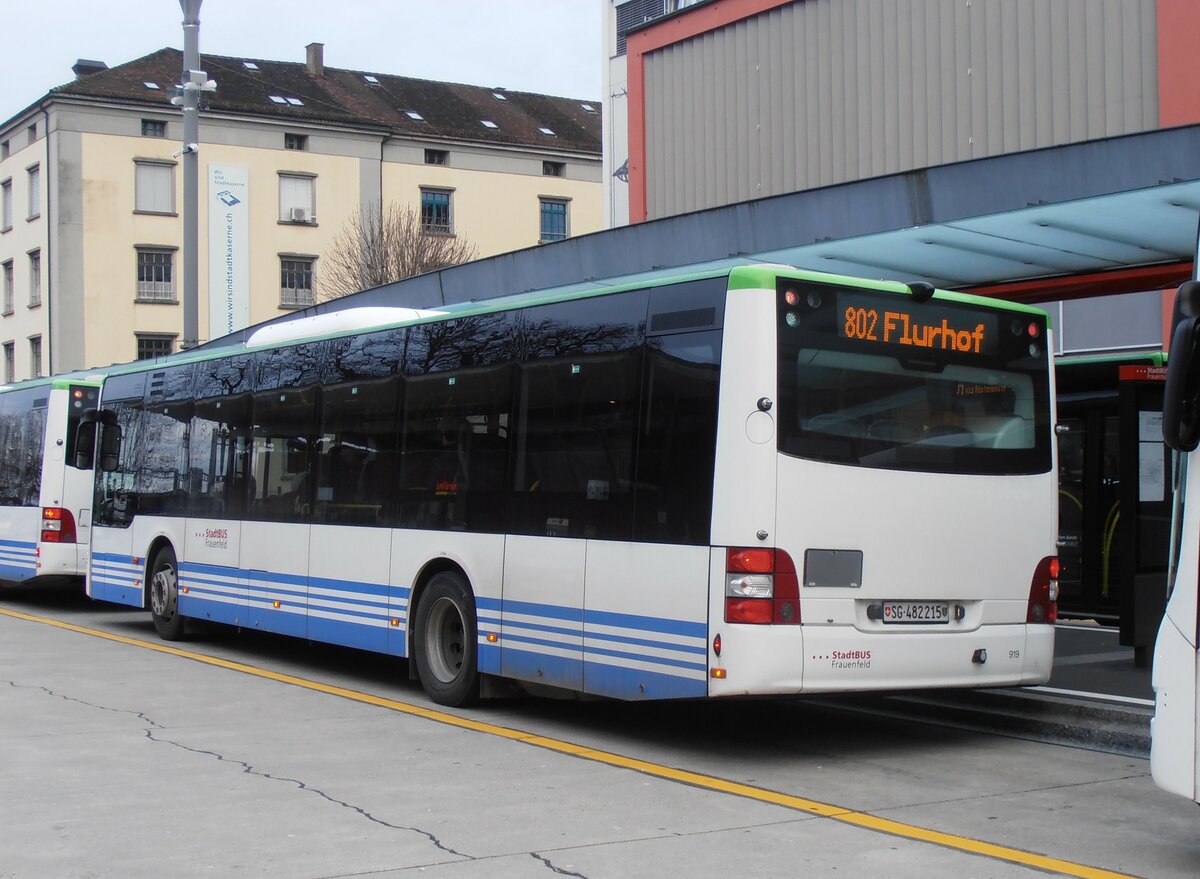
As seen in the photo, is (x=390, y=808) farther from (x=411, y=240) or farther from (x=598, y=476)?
(x=411, y=240)

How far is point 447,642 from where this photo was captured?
1088 cm

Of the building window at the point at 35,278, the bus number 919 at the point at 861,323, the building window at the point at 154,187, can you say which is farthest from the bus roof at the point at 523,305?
the building window at the point at 35,278

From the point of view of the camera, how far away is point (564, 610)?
9.42m

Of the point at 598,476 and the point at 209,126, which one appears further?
the point at 209,126

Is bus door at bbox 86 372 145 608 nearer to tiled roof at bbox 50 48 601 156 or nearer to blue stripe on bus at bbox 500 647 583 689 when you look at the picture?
blue stripe on bus at bbox 500 647 583 689

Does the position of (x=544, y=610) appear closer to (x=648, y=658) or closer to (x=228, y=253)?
(x=648, y=658)

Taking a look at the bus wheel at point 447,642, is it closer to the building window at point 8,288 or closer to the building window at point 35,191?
the building window at point 35,191

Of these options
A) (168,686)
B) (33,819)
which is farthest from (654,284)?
(168,686)

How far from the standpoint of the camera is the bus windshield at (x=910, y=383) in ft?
27.3

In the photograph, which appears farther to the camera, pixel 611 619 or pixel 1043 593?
pixel 1043 593

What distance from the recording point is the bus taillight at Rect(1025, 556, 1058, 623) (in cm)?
917

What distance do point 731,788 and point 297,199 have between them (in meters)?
54.8

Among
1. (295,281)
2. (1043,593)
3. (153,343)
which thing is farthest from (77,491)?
(295,281)

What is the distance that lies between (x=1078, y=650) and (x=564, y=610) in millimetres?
5606
